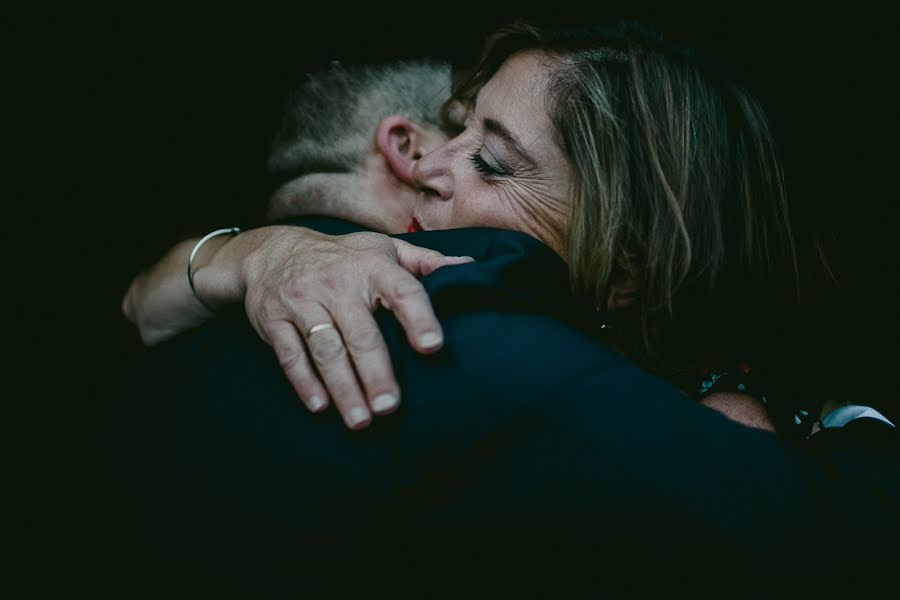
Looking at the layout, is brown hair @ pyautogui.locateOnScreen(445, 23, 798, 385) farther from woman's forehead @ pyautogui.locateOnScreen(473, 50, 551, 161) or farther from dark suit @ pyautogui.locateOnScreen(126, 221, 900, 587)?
dark suit @ pyautogui.locateOnScreen(126, 221, 900, 587)

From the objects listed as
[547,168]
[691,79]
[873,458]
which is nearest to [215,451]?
Answer: [547,168]

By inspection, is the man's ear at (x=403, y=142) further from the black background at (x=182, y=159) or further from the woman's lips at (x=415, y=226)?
the black background at (x=182, y=159)

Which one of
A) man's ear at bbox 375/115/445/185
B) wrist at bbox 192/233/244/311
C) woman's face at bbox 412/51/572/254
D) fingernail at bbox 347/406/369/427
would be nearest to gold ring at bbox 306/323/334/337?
fingernail at bbox 347/406/369/427

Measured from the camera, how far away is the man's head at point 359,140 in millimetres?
1698

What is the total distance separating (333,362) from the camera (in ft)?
2.86

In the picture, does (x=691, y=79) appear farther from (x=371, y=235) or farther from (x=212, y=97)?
(x=212, y=97)

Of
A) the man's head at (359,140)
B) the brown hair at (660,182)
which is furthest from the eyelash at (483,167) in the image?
the man's head at (359,140)

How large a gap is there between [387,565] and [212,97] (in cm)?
171

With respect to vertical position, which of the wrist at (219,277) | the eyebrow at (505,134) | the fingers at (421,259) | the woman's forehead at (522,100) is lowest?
the wrist at (219,277)

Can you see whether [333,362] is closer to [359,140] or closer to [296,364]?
[296,364]

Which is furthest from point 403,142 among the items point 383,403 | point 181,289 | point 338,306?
point 383,403

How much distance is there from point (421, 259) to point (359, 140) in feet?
2.90

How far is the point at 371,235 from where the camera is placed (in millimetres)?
1068

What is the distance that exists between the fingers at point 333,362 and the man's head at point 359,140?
78 cm
